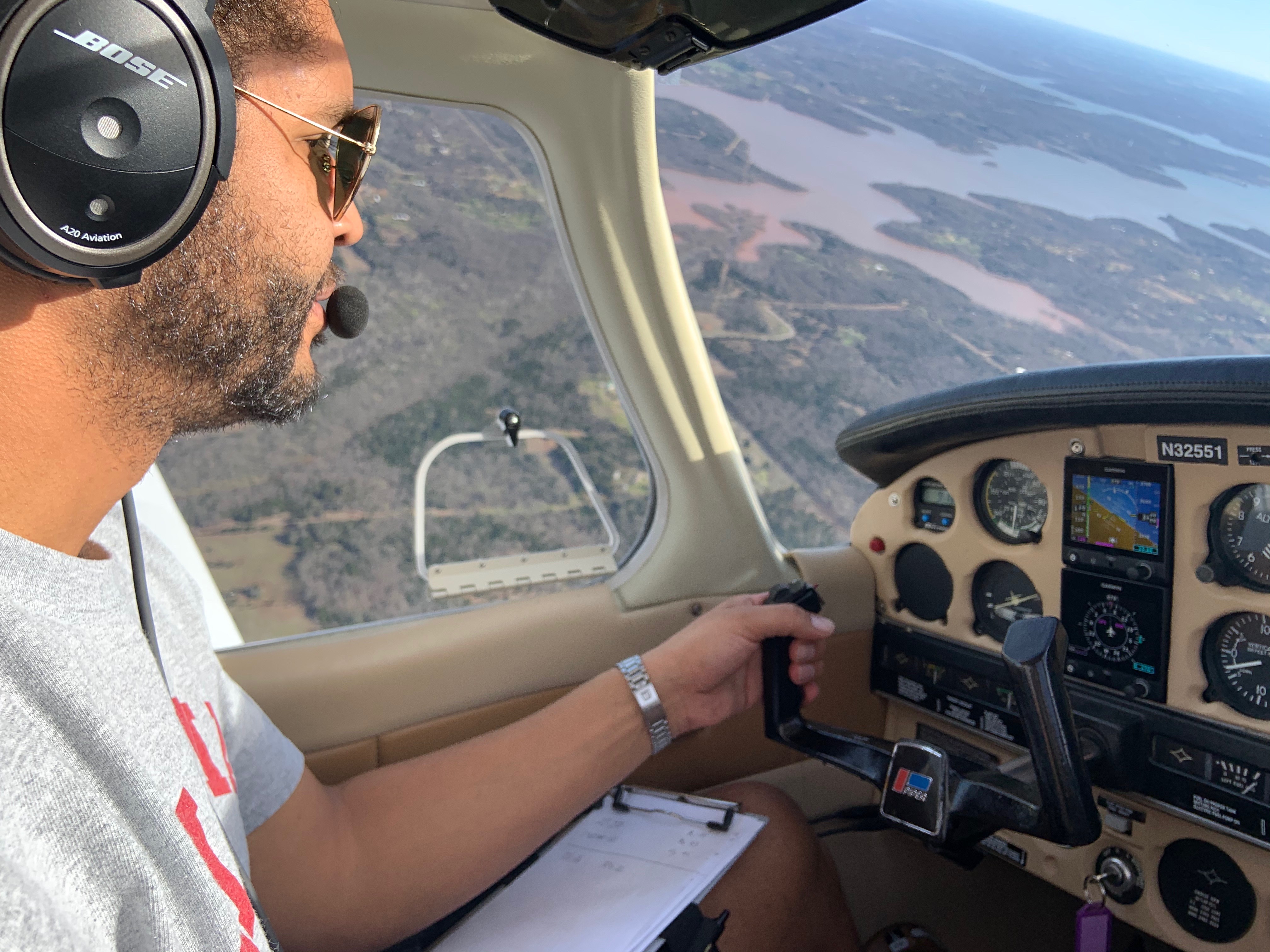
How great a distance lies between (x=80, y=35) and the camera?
574mm

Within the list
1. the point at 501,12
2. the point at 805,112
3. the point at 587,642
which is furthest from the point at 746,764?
the point at 501,12

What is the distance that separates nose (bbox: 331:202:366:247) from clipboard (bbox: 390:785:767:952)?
103cm

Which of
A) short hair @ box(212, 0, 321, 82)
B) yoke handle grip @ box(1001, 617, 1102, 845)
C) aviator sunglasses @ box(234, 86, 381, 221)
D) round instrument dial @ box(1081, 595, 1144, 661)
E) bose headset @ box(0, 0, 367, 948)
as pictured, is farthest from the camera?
round instrument dial @ box(1081, 595, 1144, 661)

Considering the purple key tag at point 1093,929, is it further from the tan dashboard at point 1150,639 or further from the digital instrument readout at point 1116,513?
the digital instrument readout at point 1116,513

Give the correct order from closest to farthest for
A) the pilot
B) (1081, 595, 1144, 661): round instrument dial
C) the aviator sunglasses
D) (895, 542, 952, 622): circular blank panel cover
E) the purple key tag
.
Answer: the pilot, the aviator sunglasses, the purple key tag, (1081, 595, 1144, 661): round instrument dial, (895, 542, 952, 622): circular blank panel cover

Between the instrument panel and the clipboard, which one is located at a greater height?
the instrument panel

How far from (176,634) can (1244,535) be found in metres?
1.68

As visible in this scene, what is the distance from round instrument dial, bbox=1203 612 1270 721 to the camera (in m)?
1.45

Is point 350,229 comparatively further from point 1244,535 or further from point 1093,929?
point 1093,929

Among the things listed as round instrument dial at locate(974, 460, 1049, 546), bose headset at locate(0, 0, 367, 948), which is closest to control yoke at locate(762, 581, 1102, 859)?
round instrument dial at locate(974, 460, 1049, 546)

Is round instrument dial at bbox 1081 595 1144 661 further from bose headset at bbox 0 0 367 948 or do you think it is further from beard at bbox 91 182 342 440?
bose headset at bbox 0 0 367 948

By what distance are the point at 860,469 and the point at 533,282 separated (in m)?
0.91

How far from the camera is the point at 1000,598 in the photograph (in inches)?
73.6

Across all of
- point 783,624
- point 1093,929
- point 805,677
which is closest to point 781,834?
point 805,677
